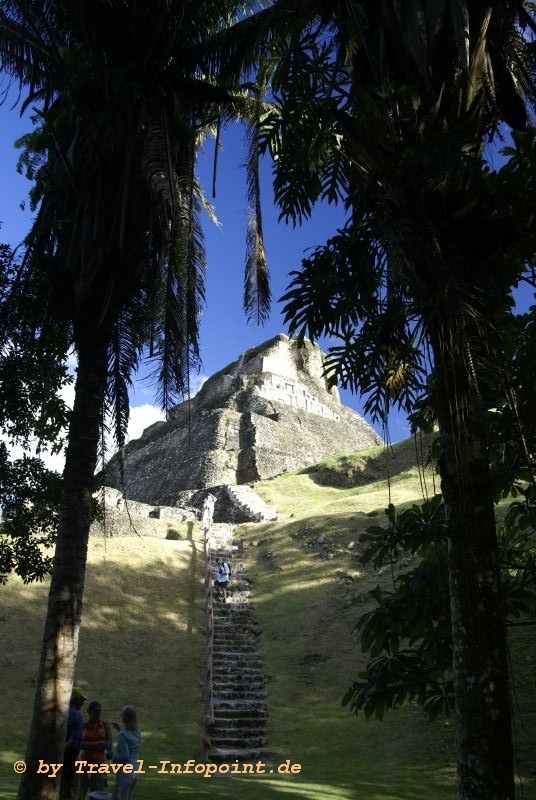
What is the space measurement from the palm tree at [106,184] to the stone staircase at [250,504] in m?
19.5

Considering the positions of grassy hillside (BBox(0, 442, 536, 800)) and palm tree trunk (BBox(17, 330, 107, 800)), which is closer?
palm tree trunk (BBox(17, 330, 107, 800))

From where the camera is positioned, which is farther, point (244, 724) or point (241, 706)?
point (241, 706)

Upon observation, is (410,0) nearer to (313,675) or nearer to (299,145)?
(299,145)

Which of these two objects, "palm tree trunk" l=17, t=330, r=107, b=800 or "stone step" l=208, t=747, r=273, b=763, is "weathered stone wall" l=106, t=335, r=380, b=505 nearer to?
"stone step" l=208, t=747, r=273, b=763

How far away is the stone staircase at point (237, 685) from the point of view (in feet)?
36.8

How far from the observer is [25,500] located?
348 inches

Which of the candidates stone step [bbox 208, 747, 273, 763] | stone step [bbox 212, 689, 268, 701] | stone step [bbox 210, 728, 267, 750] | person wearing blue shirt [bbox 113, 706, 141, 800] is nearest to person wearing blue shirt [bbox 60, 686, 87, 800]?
person wearing blue shirt [bbox 113, 706, 141, 800]

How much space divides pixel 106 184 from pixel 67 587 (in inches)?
179

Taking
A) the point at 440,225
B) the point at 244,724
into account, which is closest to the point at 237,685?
the point at 244,724

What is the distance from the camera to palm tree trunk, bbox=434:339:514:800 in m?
3.63

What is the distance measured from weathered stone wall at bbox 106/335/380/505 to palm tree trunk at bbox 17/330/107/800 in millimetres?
30247

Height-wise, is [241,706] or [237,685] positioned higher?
[237,685]

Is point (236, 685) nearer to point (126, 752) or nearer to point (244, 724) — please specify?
point (244, 724)

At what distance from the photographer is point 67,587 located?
682 cm
